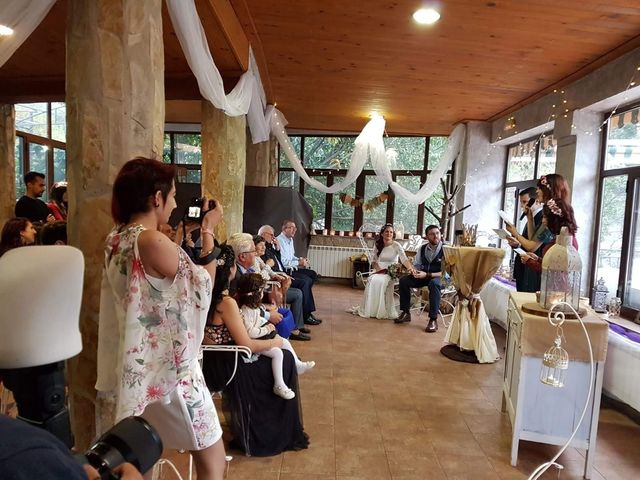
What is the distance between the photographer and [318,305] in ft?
19.3

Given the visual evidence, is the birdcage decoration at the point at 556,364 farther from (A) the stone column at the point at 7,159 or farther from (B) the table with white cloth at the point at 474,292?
(A) the stone column at the point at 7,159

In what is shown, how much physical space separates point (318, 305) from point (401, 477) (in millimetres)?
3793

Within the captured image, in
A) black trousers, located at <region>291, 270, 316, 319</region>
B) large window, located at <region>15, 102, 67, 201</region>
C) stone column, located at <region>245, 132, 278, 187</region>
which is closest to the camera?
black trousers, located at <region>291, 270, 316, 319</region>

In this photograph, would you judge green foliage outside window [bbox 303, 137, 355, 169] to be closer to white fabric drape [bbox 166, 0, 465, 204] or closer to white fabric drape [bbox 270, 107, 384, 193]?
white fabric drape [bbox 166, 0, 465, 204]

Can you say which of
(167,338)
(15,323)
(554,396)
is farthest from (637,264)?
(15,323)

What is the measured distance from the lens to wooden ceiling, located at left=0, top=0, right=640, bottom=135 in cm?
292

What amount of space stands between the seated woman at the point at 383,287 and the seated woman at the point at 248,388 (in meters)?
3.07

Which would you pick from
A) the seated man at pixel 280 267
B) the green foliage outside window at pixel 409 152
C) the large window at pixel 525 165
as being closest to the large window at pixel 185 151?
the green foliage outside window at pixel 409 152

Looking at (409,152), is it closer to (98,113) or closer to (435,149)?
(435,149)

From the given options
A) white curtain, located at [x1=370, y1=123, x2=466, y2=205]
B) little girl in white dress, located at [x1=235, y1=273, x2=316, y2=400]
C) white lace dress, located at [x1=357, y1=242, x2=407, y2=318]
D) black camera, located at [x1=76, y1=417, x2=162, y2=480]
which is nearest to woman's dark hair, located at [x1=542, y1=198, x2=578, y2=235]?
little girl in white dress, located at [x1=235, y1=273, x2=316, y2=400]

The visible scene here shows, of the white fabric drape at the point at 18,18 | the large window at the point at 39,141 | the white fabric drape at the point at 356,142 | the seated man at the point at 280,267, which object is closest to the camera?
the white fabric drape at the point at 18,18

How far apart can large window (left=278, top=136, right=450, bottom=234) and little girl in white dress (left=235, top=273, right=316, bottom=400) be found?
528 centimetres

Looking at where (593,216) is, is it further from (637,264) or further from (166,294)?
(166,294)

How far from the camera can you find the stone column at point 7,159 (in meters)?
4.71
